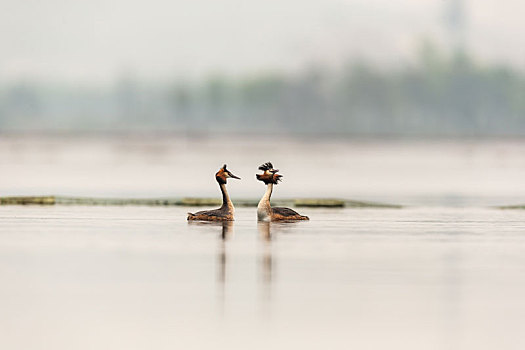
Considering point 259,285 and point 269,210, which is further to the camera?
point 269,210

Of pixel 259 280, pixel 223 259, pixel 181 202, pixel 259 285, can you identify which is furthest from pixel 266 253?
pixel 181 202

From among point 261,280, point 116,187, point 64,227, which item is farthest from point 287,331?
point 116,187

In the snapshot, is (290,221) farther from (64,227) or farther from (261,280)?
(261,280)

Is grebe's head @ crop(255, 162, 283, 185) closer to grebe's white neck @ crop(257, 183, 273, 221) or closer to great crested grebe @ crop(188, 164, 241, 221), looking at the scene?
grebe's white neck @ crop(257, 183, 273, 221)

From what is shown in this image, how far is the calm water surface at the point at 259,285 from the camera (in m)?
17.4

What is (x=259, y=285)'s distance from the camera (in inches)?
845

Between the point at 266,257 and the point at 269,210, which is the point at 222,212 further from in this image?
the point at 266,257

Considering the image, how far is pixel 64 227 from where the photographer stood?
31.4m

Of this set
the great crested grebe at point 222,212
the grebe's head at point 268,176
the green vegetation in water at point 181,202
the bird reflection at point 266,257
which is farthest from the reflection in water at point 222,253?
the green vegetation in water at point 181,202

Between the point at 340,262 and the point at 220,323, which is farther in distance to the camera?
the point at 340,262

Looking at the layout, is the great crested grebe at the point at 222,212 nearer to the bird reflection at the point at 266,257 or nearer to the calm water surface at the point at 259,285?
the calm water surface at the point at 259,285

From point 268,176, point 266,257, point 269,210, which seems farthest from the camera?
point 268,176

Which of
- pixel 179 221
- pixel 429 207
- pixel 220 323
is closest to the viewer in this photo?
pixel 220 323

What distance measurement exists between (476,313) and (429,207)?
23.4 meters
